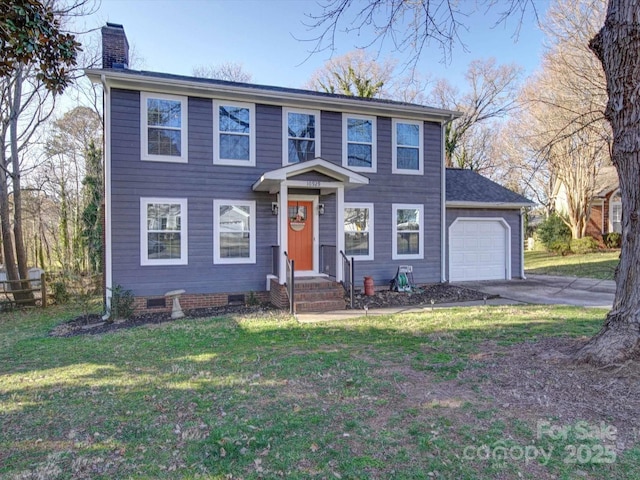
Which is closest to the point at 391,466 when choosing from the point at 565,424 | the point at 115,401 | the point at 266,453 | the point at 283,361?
the point at 266,453

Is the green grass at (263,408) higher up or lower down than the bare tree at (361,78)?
lower down

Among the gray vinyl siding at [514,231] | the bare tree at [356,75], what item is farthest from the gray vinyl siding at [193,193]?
the bare tree at [356,75]

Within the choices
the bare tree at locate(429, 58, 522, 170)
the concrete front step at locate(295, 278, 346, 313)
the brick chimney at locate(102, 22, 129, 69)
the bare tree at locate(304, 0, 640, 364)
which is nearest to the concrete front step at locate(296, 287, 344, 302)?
the concrete front step at locate(295, 278, 346, 313)

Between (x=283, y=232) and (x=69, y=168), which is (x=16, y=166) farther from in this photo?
(x=283, y=232)

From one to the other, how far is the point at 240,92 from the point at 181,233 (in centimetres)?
381

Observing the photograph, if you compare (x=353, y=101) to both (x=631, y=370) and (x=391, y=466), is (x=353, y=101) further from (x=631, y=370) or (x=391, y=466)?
(x=391, y=466)

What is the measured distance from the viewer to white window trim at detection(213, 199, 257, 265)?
9.34m

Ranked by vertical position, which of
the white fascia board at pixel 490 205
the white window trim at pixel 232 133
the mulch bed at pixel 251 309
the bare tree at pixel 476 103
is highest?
the bare tree at pixel 476 103

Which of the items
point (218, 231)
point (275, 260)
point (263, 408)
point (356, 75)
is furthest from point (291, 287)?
point (356, 75)

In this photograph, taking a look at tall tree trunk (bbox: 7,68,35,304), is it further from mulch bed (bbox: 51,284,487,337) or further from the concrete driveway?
the concrete driveway

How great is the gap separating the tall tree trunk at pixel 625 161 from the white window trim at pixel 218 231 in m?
7.32

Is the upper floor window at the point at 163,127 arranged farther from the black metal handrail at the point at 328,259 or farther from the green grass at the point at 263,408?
the green grass at the point at 263,408

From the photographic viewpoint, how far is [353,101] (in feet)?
33.2

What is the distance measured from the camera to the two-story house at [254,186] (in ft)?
28.5
